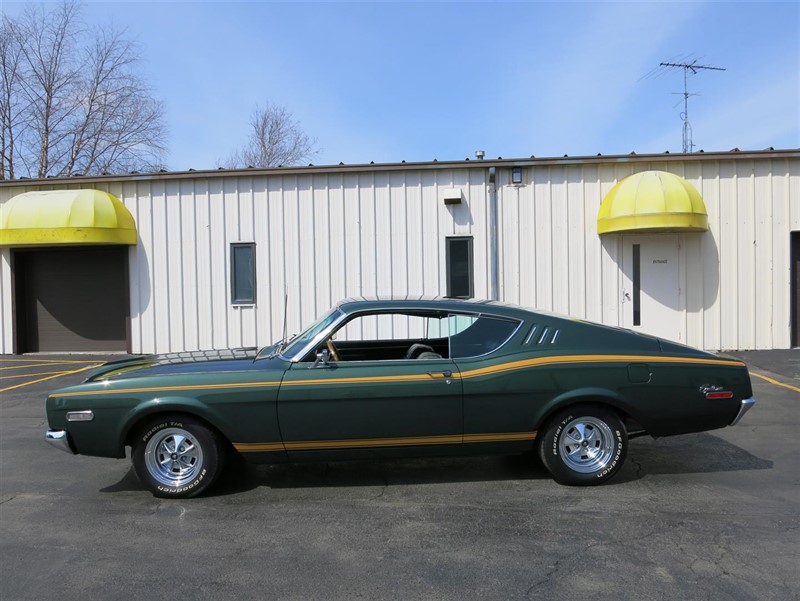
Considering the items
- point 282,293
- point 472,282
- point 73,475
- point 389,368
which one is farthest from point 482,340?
point 282,293

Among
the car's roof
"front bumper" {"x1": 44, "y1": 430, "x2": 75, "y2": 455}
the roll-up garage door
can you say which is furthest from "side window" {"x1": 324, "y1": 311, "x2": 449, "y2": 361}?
the roll-up garage door

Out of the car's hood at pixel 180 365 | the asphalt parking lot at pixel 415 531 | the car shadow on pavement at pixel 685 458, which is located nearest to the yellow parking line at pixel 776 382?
the car shadow on pavement at pixel 685 458

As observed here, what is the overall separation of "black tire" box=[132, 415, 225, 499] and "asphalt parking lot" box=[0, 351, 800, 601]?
0.47ft

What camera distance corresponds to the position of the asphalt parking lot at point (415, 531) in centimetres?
297

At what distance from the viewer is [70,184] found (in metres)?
12.1

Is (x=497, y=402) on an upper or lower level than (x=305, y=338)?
lower

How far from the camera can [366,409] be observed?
13.6 ft

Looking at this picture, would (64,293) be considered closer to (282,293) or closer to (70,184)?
(70,184)

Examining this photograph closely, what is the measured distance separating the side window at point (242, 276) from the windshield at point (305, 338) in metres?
7.49

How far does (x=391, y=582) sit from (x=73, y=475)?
11.2 feet

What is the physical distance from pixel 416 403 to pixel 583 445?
1.38 metres

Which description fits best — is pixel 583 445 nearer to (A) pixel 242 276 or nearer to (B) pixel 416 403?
(B) pixel 416 403

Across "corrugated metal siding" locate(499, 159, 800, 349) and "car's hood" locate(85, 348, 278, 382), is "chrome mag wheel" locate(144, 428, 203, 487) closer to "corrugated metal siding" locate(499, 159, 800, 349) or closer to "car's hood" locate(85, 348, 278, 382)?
"car's hood" locate(85, 348, 278, 382)

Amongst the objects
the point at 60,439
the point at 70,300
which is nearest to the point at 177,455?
the point at 60,439
